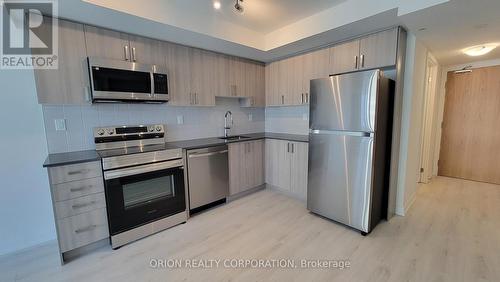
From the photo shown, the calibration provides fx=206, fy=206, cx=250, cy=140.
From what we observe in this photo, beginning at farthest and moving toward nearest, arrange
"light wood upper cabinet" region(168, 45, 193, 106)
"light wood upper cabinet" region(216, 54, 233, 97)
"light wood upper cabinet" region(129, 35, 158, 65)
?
"light wood upper cabinet" region(216, 54, 233, 97), "light wood upper cabinet" region(168, 45, 193, 106), "light wood upper cabinet" region(129, 35, 158, 65)

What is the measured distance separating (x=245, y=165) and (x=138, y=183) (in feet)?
5.17

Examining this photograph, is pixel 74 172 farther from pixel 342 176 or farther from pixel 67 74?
pixel 342 176

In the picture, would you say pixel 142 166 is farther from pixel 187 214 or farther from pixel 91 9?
pixel 91 9

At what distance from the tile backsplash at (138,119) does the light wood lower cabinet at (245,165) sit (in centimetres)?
59


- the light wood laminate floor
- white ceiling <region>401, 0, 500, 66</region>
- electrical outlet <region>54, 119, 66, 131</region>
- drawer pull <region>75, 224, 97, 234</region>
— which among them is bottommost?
the light wood laminate floor

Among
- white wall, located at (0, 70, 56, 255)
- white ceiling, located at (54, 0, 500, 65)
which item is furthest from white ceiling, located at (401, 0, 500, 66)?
white wall, located at (0, 70, 56, 255)

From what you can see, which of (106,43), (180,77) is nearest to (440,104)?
(180,77)

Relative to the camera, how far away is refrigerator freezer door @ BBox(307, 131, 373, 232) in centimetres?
221

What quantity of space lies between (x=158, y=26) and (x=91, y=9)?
0.58 meters

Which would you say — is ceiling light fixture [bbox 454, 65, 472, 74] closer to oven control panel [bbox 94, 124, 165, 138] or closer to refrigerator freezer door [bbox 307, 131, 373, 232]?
refrigerator freezer door [bbox 307, 131, 373, 232]

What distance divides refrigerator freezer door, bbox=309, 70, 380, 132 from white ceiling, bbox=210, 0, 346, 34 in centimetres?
85

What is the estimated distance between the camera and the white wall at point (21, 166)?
6.53 ft

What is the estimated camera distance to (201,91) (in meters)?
3.05

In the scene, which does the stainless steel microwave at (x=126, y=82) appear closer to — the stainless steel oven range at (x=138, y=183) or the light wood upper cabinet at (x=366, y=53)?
the stainless steel oven range at (x=138, y=183)
